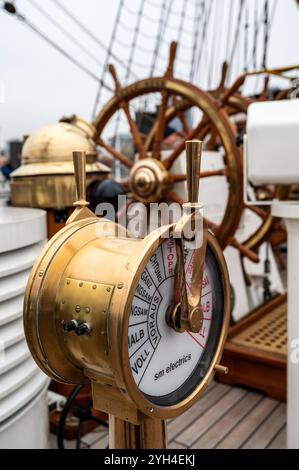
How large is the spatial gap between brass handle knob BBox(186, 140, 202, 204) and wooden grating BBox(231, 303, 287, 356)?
1.53 m

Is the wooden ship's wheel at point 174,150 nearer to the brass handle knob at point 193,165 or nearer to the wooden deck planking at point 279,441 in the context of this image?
the wooden deck planking at point 279,441

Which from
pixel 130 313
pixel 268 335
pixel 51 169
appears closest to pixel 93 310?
pixel 130 313

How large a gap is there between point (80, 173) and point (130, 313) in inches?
12.6

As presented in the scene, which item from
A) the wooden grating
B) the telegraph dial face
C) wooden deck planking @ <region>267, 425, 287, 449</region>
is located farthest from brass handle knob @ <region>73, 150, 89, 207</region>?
the wooden grating

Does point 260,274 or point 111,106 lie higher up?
point 111,106

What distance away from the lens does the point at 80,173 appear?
0.94m

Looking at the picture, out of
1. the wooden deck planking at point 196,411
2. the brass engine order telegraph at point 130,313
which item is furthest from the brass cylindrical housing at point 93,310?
the wooden deck planking at point 196,411

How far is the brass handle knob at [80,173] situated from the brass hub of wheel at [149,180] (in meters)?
1.29

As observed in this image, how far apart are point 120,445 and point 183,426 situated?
40.6 inches

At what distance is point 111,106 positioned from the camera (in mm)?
2434

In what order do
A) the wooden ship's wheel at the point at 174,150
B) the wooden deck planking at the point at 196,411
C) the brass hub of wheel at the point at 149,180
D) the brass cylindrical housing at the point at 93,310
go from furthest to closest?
the brass hub of wheel at the point at 149,180, the wooden ship's wheel at the point at 174,150, the wooden deck planking at the point at 196,411, the brass cylindrical housing at the point at 93,310

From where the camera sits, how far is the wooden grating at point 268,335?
7.39ft
